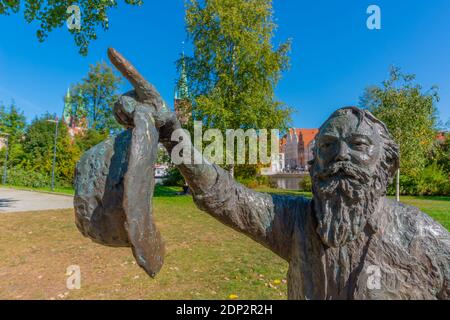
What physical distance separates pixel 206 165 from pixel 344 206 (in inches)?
28.3

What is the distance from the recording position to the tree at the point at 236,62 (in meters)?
16.3

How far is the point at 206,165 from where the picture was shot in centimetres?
155

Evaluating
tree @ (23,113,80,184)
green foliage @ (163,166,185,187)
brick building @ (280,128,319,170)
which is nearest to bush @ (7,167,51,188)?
tree @ (23,113,80,184)

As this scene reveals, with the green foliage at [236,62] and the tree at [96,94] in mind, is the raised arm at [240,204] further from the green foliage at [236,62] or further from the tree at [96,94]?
the tree at [96,94]

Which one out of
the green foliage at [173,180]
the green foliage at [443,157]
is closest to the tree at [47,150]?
the green foliage at [173,180]

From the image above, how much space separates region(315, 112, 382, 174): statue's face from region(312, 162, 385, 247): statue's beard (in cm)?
4

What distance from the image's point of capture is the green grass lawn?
183 inches

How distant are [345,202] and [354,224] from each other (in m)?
0.11

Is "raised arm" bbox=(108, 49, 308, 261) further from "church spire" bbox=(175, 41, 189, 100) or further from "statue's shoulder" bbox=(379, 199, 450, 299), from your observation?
"church spire" bbox=(175, 41, 189, 100)

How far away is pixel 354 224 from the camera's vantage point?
1.46 meters
